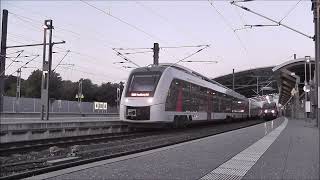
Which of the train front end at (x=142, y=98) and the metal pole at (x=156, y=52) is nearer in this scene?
the train front end at (x=142, y=98)

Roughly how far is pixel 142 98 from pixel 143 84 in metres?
0.93

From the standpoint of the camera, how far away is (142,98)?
77.0ft

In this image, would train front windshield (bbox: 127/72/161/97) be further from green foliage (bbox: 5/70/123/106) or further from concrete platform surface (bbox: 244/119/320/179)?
green foliage (bbox: 5/70/123/106)

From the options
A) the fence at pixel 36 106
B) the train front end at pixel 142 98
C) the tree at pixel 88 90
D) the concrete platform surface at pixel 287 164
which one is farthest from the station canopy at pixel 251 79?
the concrete platform surface at pixel 287 164

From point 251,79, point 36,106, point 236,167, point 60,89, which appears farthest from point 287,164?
point 60,89

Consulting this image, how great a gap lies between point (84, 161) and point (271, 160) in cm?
514

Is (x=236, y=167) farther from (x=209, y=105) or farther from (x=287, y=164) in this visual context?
(x=209, y=105)

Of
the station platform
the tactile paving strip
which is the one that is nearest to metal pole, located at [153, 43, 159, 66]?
the station platform

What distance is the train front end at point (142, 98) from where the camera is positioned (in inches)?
908

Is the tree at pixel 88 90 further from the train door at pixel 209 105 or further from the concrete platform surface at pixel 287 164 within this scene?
the concrete platform surface at pixel 287 164

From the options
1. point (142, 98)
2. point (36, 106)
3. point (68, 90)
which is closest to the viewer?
point (142, 98)

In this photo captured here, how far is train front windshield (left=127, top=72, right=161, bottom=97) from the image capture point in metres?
23.5

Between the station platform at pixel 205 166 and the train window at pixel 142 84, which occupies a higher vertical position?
the train window at pixel 142 84

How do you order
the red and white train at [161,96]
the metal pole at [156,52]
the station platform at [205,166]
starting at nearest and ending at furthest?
the station platform at [205,166] → the red and white train at [161,96] → the metal pole at [156,52]
